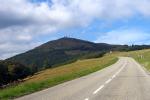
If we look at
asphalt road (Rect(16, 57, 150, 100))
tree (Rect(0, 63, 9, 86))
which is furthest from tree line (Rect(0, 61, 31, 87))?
asphalt road (Rect(16, 57, 150, 100))

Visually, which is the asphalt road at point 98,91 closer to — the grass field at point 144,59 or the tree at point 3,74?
the grass field at point 144,59

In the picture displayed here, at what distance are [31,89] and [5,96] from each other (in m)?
4.03

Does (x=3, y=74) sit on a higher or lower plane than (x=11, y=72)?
lower

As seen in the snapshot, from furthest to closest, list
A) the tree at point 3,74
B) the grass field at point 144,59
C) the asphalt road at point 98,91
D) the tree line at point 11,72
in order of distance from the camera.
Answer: the tree line at point 11,72 < the tree at point 3,74 < the grass field at point 144,59 < the asphalt road at point 98,91


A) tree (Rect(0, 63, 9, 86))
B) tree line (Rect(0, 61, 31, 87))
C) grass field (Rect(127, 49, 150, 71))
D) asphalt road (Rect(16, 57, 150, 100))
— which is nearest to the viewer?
asphalt road (Rect(16, 57, 150, 100))

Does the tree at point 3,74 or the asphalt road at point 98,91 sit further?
the tree at point 3,74

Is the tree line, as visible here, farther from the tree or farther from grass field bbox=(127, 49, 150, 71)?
grass field bbox=(127, 49, 150, 71)

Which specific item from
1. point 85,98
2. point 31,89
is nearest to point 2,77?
point 31,89

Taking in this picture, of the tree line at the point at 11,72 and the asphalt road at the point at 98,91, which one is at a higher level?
the asphalt road at the point at 98,91

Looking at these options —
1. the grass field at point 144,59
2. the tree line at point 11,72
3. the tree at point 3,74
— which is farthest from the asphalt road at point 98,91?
the tree at point 3,74

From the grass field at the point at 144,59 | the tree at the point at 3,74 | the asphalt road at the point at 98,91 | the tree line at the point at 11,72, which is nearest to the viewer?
the asphalt road at the point at 98,91

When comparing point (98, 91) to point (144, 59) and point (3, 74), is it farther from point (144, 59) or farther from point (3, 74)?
point (3, 74)

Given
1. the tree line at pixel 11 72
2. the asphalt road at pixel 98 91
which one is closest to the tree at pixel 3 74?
the tree line at pixel 11 72

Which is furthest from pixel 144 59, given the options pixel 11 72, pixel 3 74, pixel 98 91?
pixel 98 91
